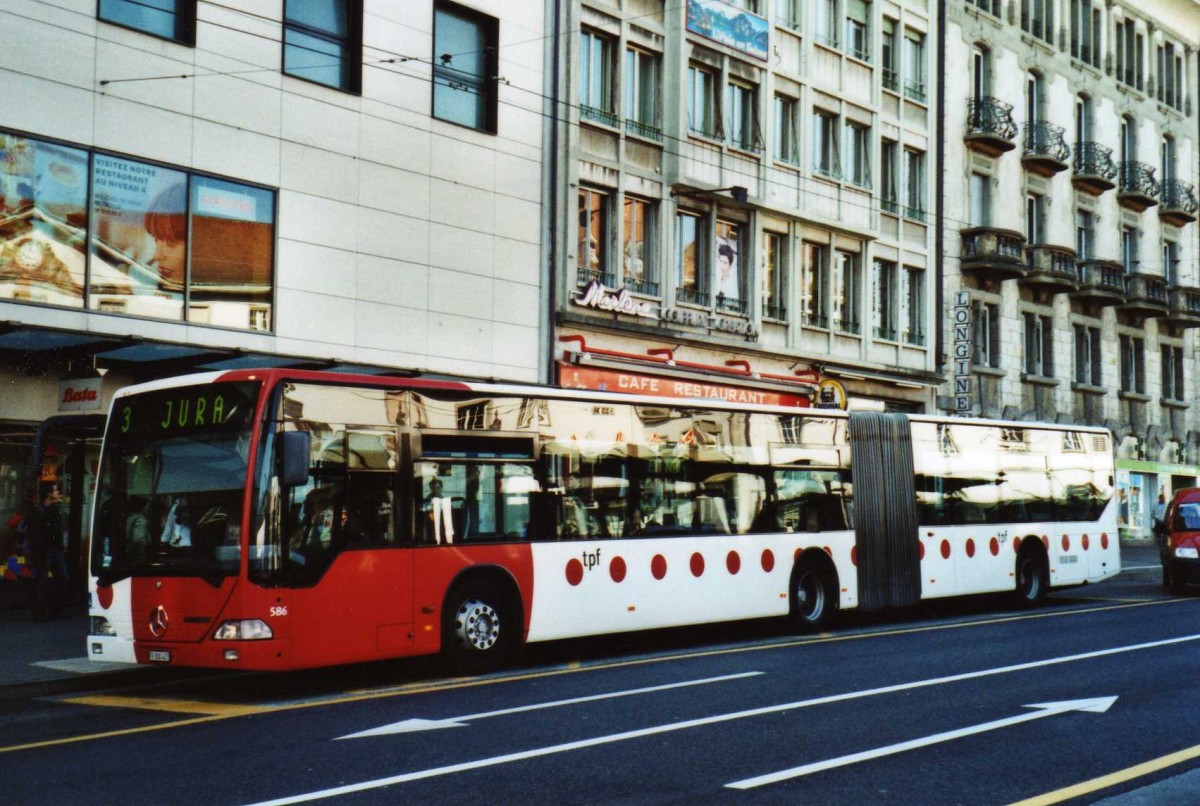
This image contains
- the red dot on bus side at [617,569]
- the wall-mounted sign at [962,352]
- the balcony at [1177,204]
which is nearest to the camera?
the red dot on bus side at [617,569]

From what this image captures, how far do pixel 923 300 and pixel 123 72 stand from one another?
2392 cm

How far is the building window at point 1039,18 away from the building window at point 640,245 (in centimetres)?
1861

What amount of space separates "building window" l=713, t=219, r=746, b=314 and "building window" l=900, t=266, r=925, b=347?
25.4ft

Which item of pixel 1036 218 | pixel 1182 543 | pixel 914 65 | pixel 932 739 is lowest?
Result: pixel 932 739

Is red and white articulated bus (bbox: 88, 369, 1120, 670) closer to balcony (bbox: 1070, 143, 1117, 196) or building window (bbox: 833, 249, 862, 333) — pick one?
building window (bbox: 833, 249, 862, 333)

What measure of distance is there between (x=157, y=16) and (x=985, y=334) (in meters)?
26.7

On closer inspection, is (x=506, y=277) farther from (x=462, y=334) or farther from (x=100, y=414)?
(x=100, y=414)

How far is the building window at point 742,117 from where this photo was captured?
31.8m

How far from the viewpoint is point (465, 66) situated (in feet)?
83.8

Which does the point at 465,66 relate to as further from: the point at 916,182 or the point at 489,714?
the point at 916,182

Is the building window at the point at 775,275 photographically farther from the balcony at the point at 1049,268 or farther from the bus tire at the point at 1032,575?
the balcony at the point at 1049,268

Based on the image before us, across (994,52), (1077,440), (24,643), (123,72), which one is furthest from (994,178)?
(24,643)

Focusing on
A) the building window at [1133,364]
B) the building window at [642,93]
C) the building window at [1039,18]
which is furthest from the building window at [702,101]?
Result: the building window at [1133,364]

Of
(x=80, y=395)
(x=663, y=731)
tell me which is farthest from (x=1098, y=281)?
(x=663, y=731)
